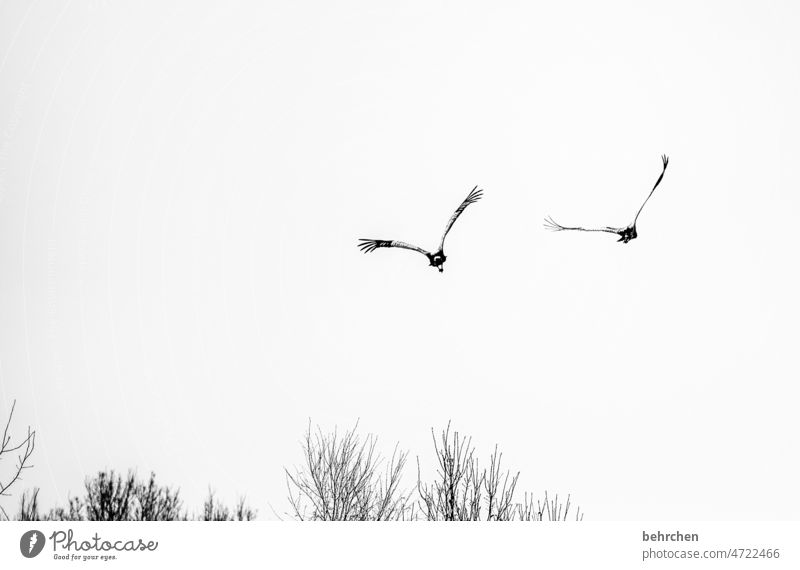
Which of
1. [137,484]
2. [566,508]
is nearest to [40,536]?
[566,508]

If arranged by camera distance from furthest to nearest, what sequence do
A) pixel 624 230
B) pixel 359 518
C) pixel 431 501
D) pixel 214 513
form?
pixel 214 513 < pixel 624 230 < pixel 359 518 < pixel 431 501

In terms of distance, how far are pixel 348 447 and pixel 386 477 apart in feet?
3.77

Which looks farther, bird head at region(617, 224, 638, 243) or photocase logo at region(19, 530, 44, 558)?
bird head at region(617, 224, 638, 243)

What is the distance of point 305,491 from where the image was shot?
833 inches

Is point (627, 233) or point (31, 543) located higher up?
point (627, 233)

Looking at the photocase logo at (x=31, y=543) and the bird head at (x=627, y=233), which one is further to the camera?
the bird head at (x=627, y=233)

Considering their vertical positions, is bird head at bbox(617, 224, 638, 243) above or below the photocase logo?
above

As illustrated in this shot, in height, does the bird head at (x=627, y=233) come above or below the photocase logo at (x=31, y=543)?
above

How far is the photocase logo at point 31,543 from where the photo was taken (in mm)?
15695

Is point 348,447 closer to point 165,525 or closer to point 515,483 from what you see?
point 515,483

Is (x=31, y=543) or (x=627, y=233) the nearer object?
(x=31, y=543)

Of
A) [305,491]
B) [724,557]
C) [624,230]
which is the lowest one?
[724,557]

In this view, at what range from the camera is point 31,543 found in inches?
622

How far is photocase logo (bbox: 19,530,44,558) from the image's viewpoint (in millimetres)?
15695
